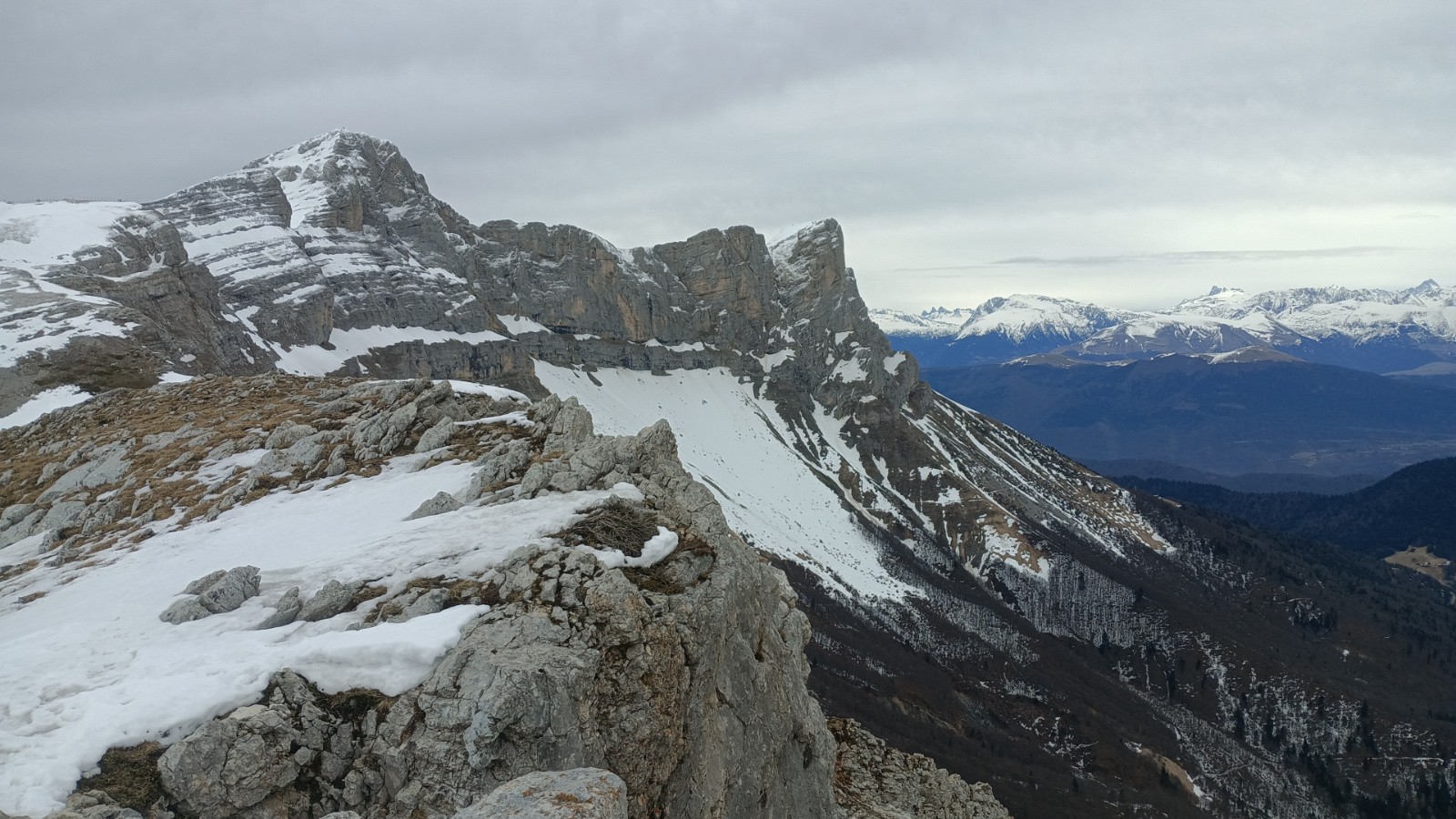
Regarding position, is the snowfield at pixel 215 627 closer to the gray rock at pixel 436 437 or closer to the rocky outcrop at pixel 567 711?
the rocky outcrop at pixel 567 711

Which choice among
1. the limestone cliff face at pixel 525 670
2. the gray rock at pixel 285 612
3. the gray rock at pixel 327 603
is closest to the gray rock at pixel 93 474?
the limestone cliff face at pixel 525 670

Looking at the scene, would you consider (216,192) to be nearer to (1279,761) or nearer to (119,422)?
(119,422)

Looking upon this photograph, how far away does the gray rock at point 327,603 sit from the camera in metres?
17.1

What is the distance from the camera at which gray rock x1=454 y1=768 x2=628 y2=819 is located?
9.84m

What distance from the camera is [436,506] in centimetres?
2214

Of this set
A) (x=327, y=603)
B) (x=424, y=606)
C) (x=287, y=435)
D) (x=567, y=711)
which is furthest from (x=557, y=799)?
(x=287, y=435)

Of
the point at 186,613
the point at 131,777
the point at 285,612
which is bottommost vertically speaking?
the point at 131,777

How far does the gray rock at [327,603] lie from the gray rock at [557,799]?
337 inches

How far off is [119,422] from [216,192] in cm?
17714

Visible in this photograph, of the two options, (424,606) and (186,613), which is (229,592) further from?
(424,606)

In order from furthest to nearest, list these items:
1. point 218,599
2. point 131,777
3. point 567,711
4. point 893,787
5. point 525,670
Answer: point 893,787
point 218,599
point 567,711
point 525,670
point 131,777

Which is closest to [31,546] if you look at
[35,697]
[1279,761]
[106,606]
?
[106,606]

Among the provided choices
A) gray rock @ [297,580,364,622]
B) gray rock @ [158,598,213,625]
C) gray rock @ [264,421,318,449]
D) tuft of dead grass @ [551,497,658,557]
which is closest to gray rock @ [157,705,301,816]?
gray rock @ [297,580,364,622]

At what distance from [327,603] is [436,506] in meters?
5.22
